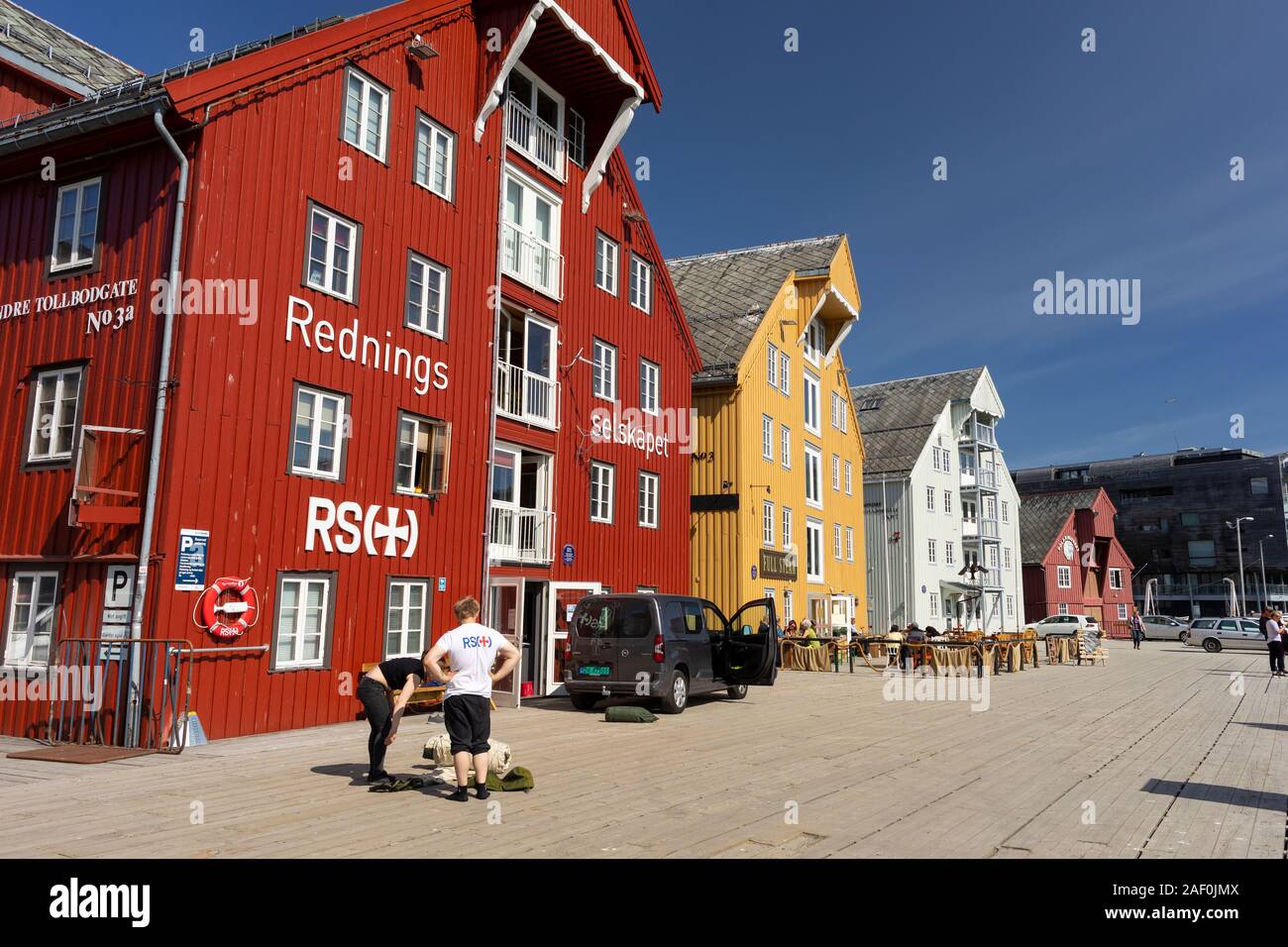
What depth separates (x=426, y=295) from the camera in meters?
16.7

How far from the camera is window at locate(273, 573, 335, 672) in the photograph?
13438 mm

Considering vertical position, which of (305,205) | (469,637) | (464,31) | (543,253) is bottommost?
(469,637)

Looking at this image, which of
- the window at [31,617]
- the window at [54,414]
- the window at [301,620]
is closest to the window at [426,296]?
the window at [301,620]

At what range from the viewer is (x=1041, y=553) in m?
64.2

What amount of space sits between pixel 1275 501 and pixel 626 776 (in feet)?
335

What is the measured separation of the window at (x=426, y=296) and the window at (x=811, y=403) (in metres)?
19.9

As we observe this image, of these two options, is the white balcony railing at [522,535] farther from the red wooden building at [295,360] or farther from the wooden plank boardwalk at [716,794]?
the wooden plank boardwalk at [716,794]

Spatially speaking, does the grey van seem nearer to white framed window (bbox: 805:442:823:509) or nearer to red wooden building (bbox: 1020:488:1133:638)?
white framed window (bbox: 805:442:823:509)

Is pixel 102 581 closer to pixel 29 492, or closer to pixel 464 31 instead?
pixel 29 492

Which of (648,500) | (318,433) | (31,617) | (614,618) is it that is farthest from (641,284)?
(31,617)

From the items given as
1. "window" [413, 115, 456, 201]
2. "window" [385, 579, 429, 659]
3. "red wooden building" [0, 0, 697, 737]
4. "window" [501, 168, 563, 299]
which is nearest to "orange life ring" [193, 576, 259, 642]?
"red wooden building" [0, 0, 697, 737]

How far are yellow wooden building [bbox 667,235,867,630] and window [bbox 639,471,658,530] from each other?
184 inches

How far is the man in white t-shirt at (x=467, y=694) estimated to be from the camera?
8.20 metres
